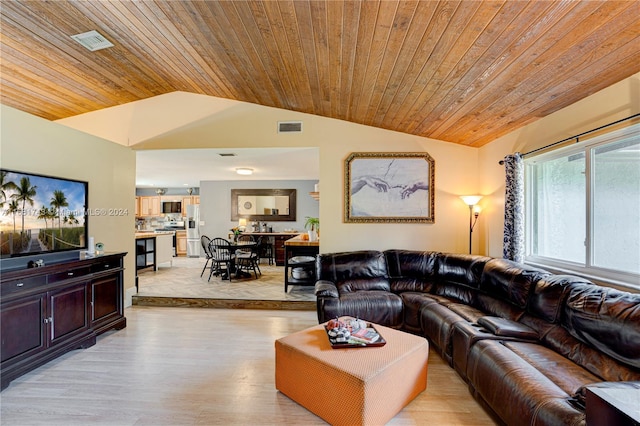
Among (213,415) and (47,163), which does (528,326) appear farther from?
(47,163)

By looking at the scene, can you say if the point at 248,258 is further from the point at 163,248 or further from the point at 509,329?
the point at 509,329

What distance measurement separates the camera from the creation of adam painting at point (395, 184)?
13.9ft

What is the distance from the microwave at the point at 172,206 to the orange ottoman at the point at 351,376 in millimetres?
8558

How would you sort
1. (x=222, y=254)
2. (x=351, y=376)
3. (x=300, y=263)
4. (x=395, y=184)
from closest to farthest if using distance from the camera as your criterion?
(x=351, y=376) < (x=395, y=184) < (x=300, y=263) < (x=222, y=254)

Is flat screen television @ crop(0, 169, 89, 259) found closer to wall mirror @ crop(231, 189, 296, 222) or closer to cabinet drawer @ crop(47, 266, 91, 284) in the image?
cabinet drawer @ crop(47, 266, 91, 284)

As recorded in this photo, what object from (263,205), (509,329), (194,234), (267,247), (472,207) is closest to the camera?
(509,329)

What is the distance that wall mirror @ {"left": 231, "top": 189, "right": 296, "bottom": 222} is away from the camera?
8328 millimetres

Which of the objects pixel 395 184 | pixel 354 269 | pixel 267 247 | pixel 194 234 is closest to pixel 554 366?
pixel 354 269

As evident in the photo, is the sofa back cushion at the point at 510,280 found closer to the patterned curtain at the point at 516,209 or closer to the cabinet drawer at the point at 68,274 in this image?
the patterned curtain at the point at 516,209

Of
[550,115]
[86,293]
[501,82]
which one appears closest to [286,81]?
[501,82]

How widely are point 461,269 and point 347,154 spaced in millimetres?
2202

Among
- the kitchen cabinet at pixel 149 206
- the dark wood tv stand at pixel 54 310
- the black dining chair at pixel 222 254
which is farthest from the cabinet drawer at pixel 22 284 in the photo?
the kitchen cabinet at pixel 149 206

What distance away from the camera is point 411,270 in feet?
12.6

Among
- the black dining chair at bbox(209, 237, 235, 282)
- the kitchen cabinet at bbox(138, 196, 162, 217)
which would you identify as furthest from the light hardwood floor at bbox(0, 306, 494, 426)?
the kitchen cabinet at bbox(138, 196, 162, 217)
